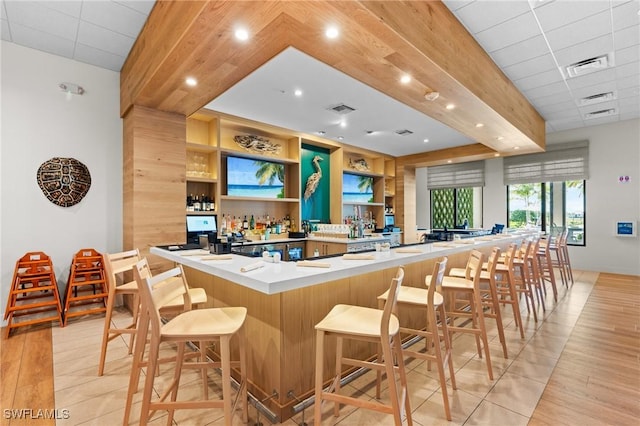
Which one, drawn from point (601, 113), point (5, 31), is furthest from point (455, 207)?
point (5, 31)

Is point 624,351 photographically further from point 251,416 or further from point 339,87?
point 339,87

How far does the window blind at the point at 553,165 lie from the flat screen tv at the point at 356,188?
3.51 meters

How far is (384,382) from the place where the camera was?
2.28m

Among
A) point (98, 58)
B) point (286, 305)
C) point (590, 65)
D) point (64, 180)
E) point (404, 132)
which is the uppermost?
point (98, 58)

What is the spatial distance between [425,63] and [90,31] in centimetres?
351

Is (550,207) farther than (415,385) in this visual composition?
Yes

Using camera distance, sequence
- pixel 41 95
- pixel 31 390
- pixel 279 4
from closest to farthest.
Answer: pixel 279 4, pixel 31 390, pixel 41 95

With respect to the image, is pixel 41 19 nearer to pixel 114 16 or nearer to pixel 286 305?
pixel 114 16

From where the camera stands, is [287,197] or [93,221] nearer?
[93,221]

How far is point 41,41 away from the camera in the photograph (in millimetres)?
3443

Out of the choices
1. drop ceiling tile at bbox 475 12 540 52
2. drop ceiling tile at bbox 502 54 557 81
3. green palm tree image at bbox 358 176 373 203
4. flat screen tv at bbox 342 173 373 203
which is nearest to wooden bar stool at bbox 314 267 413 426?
drop ceiling tile at bbox 475 12 540 52

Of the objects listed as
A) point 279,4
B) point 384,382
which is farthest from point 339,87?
point 384,382

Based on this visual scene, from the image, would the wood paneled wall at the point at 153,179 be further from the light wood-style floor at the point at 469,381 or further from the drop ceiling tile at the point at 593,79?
the drop ceiling tile at the point at 593,79

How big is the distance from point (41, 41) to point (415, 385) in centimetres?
517
